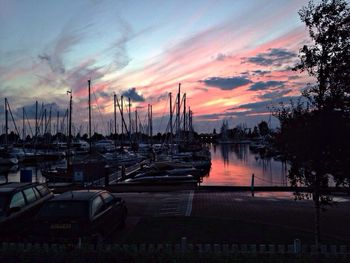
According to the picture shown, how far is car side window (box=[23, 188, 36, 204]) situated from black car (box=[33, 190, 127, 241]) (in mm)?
1759

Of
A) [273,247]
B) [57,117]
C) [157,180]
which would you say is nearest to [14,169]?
[57,117]

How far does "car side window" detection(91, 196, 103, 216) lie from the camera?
10431mm

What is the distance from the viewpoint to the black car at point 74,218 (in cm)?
977

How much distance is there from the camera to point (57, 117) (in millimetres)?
92500

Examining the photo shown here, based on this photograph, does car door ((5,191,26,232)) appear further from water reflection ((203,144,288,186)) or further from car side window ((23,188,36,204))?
water reflection ((203,144,288,186))

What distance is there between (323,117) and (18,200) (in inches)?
343

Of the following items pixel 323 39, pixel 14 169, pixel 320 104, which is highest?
pixel 323 39

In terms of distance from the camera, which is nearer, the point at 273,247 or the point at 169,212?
the point at 273,247

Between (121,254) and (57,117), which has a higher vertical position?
(57,117)

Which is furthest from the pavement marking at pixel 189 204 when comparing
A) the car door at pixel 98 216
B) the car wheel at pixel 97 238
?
the car wheel at pixel 97 238

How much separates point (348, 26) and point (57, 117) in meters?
89.1

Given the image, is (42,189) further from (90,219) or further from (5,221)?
(90,219)

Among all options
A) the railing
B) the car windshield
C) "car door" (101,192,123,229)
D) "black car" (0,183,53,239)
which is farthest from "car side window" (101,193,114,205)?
the railing

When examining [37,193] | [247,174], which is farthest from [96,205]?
[247,174]
